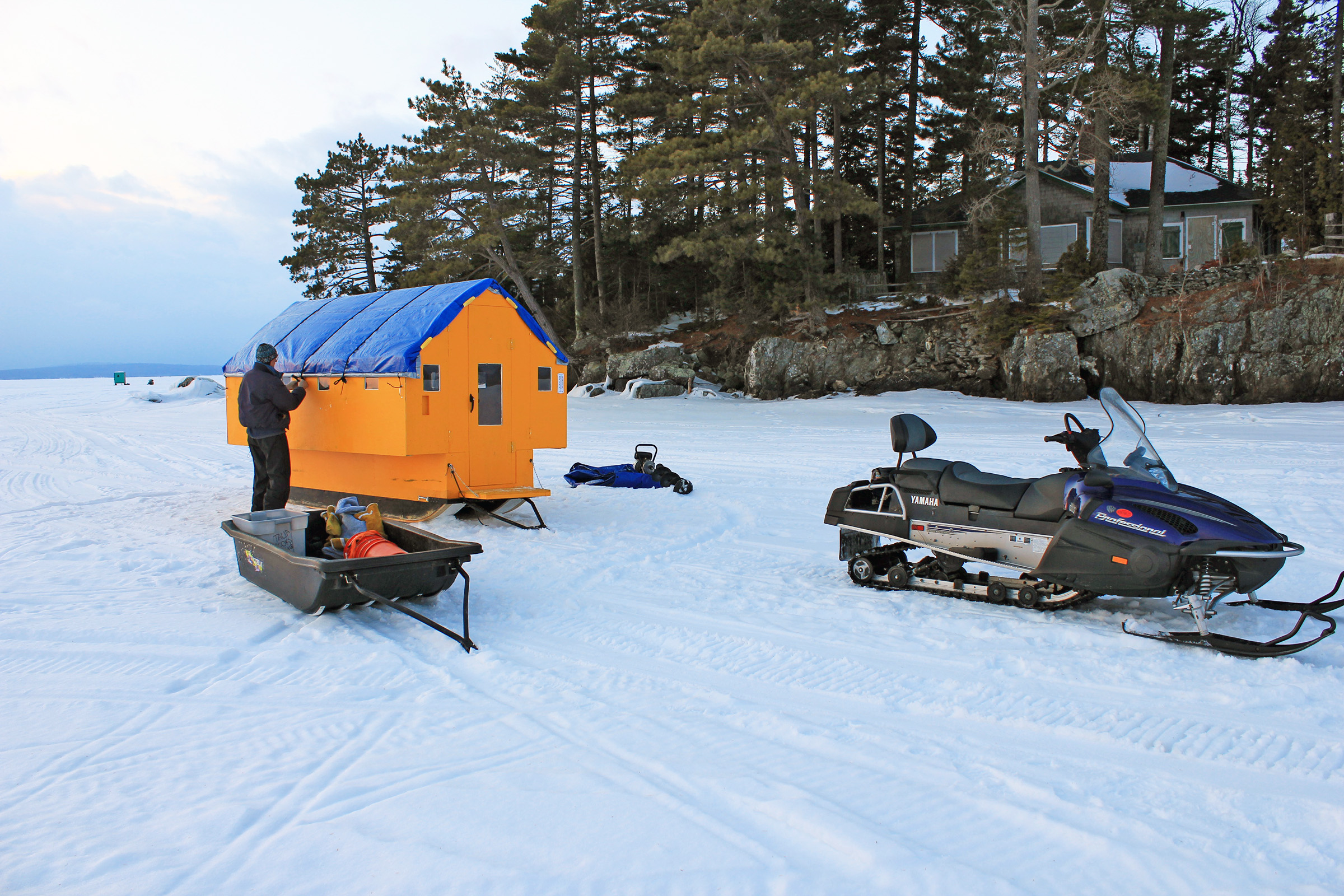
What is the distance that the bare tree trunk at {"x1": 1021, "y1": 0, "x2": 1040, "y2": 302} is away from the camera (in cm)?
1864

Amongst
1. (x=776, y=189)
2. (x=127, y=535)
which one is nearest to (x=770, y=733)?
(x=127, y=535)

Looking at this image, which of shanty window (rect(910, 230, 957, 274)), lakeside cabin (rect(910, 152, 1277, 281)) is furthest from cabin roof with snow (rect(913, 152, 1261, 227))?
shanty window (rect(910, 230, 957, 274))

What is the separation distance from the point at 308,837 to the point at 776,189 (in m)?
20.6

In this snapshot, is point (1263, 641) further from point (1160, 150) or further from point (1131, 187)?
point (1131, 187)

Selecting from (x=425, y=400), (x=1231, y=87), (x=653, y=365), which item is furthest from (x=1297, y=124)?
(x=425, y=400)

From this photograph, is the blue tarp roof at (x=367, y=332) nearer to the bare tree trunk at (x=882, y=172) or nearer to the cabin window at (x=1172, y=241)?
the bare tree trunk at (x=882, y=172)

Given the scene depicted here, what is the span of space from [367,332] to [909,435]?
16.7ft

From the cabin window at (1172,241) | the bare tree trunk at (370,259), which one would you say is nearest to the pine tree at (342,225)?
the bare tree trunk at (370,259)

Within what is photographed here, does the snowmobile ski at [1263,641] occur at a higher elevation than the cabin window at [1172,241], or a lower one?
lower

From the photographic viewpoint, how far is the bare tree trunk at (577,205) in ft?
81.8

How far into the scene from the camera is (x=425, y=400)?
7.04 metres

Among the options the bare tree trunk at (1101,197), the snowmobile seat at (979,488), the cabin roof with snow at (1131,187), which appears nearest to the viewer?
the snowmobile seat at (979,488)

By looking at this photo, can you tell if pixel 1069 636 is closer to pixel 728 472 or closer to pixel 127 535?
pixel 728 472

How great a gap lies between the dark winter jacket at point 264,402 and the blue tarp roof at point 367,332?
46 centimetres
